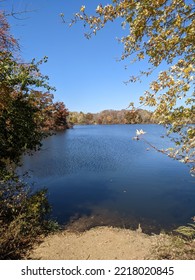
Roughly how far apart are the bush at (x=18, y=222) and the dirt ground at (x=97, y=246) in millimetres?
538

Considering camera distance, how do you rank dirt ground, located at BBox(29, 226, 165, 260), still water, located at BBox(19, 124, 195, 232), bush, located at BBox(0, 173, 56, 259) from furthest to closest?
1. still water, located at BBox(19, 124, 195, 232)
2. dirt ground, located at BBox(29, 226, 165, 260)
3. bush, located at BBox(0, 173, 56, 259)

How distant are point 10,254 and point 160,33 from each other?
753cm

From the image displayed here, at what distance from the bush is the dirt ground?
538mm

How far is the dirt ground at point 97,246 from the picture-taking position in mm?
8359

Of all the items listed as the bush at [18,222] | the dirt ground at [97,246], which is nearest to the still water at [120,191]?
the dirt ground at [97,246]

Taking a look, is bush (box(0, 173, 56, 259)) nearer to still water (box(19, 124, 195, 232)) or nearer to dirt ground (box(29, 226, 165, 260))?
dirt ground (box(29, 226, 165, 260))

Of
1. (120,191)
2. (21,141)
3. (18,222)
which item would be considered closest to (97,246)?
(18,222)

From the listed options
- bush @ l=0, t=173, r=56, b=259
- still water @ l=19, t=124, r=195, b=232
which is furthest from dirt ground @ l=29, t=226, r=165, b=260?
still water @ l=19, t=124, r=195, b=232

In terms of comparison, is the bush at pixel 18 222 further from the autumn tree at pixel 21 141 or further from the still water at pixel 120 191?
the still water at pixel 120 191

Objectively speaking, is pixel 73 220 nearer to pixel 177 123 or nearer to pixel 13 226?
pixel 13 226

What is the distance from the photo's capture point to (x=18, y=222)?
31.4 feet

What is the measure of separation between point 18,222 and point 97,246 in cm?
309

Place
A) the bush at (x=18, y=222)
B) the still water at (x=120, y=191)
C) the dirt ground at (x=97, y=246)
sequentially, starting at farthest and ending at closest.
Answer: the still water at (x=120, y=191), the dirt ground at (x=97, y=246), the bush at (x=18, y=222)

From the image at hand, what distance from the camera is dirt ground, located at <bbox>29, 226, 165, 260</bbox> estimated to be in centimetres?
836
